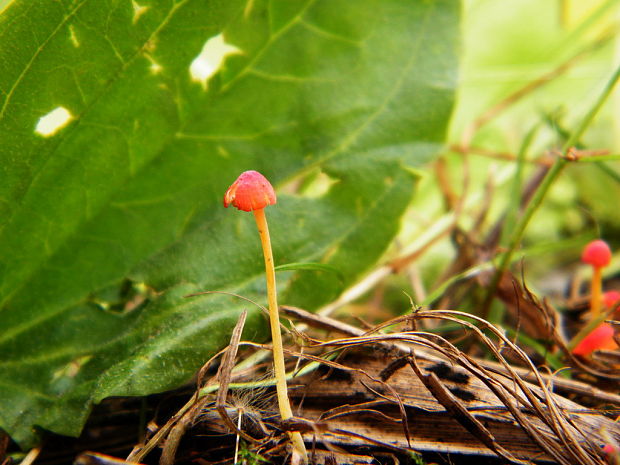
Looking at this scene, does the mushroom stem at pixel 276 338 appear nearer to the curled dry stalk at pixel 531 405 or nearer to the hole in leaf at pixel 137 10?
the curled dry stalk at pixel 531 405

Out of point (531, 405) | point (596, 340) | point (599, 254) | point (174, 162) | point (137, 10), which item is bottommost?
point (531, 405)

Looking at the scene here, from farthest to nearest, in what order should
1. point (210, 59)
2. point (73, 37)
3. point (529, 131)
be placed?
point (529, 131), point (210, 59), point (73, 37)

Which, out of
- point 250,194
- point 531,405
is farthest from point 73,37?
point 531,405

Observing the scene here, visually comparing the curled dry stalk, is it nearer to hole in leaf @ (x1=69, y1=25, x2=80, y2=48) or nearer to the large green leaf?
the large green leaf

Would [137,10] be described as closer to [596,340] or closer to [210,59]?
[210,59]

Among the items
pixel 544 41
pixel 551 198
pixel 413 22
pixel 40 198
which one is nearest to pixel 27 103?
pixel 40 198

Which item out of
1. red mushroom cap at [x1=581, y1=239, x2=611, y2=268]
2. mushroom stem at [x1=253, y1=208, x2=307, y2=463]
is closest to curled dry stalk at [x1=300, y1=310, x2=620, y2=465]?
mushroom stem at [x1=253, y1=208, x2=307, y2=463]
